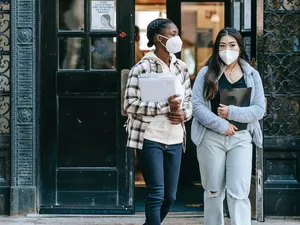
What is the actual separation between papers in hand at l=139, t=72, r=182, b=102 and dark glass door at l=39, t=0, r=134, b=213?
1967 mm

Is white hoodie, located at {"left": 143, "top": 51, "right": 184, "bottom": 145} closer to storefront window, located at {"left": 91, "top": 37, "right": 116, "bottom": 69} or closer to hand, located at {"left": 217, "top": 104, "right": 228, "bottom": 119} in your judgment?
hand, located at {"left": 217, "top": 104, "right": 228, "bottom": 119}

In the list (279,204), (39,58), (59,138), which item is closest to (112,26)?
(39,58)

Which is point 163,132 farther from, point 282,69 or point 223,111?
point 282,69

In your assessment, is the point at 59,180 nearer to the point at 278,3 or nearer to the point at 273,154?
the point at 273,154

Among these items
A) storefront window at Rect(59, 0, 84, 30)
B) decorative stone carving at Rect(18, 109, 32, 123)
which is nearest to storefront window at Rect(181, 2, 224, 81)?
storefront window at Rect(59, 0, 84, 30)

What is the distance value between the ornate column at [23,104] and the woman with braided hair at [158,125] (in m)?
1.98

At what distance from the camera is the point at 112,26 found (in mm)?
7465

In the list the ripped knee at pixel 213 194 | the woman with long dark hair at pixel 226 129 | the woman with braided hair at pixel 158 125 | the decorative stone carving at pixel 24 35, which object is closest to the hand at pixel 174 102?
the woman with braided hair at pixel 158 125

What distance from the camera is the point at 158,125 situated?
5.61 metres

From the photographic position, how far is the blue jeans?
5.54 meters

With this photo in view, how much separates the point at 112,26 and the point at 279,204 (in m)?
2.63

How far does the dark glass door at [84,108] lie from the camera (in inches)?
293

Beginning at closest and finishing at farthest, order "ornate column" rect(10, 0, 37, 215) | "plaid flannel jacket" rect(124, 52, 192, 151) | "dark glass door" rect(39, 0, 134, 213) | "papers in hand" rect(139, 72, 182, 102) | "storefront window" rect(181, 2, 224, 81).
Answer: "papers in hand" rect(139, 72, 182, 102)
"plaid flannel jacket" rect(124, 52, 192, 151)
"ornate column" rect(10, 0, 37, 215)
"dark glass door" rect(39, 0, 134, 213)
"storefront window" rect(181, 2, 224, 81)

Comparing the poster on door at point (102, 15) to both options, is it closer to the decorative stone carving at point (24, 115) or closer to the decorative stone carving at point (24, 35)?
the decorative stone carving at point (24, 35)
